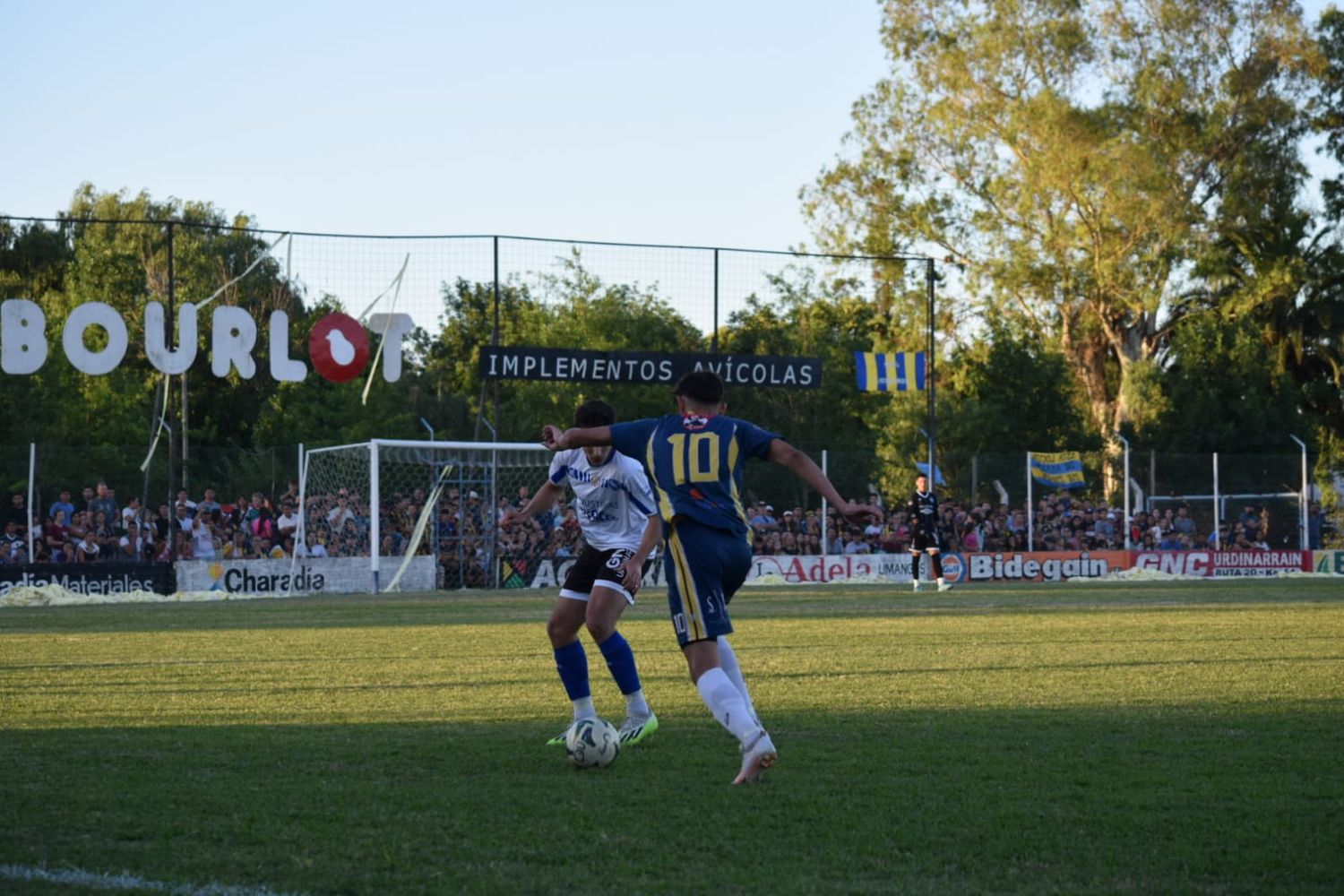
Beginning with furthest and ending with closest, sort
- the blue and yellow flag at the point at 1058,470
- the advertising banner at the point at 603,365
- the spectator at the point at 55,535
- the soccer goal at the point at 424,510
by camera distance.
Answer: the blue and yellow flag at the point at 1058,470, the advertising banner at the point at 603,365, the soccer goal at the point at 424,510, the spectator at the point at 55,535

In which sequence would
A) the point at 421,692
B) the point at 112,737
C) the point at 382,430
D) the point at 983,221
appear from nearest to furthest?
1. the point at 112,737
2. the point at 421,692
3. the point at 983,221
4. the point at 382,430

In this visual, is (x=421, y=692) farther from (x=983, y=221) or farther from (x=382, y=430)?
(x=382, y=430)

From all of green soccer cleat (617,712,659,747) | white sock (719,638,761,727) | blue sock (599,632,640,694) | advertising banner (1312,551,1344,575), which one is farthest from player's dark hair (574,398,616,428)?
advertising banner (1312,551,1344,575)

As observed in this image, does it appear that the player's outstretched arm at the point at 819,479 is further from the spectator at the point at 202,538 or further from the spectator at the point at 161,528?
the spectator at the point at 161,528

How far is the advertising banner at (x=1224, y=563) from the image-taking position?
3419 cm

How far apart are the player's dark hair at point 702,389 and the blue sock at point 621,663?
5.69ft

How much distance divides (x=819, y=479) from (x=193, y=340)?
23.9 m

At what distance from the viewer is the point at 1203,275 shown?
5122 centimetres

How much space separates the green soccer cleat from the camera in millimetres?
8000

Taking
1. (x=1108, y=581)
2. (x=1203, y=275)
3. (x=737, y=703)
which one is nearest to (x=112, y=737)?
(x=737, y=703)

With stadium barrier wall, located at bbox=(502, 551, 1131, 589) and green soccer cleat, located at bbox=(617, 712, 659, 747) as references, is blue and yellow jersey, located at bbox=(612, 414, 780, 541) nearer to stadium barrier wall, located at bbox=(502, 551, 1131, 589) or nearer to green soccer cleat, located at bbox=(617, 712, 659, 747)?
green soccer cleat, located at bbox=(617, 712, 659, 747)

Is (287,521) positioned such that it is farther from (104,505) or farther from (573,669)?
(573,669)

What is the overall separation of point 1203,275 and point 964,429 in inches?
370

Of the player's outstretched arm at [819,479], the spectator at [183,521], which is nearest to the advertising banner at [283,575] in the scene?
the spectator at [183,521]
